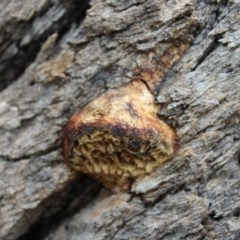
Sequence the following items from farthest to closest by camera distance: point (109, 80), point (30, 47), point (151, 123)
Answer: point (30, 47) < point (109, 80) < point (151, 123)

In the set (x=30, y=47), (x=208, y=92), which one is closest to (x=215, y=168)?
(x=208, y=92)

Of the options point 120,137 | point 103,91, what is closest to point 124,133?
point 120,137

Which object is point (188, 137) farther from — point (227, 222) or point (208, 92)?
point (227, 222)

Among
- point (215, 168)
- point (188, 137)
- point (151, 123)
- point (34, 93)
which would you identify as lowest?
A: point (215, 168)

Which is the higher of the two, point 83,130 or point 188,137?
point 83,130
